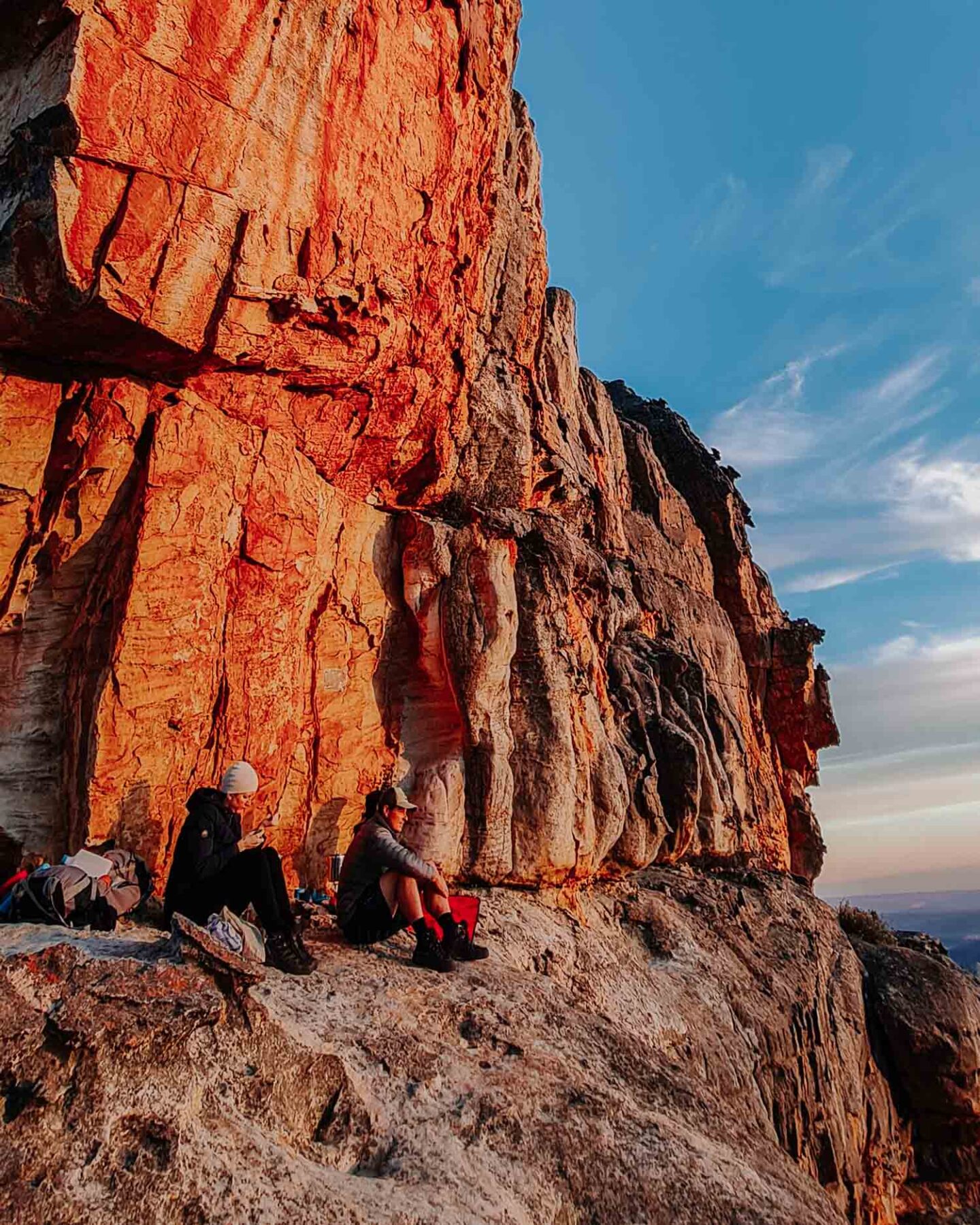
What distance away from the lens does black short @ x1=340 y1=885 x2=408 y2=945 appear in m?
8.30

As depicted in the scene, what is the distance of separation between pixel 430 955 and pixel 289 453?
7.12 meters

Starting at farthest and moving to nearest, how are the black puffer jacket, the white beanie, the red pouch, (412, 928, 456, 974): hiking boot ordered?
the red pouch → the white beanie → (412, 928, 456, 974): hiking boot → the black puffer jacket

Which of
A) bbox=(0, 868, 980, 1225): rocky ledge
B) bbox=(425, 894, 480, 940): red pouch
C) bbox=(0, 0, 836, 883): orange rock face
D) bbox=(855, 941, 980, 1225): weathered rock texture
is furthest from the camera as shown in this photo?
bbox=(855, 941, 980, 1225): weathered rock texture

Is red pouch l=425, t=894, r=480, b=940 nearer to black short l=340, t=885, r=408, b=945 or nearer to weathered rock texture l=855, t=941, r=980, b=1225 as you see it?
black short l=340, t=885, r=408, b=945

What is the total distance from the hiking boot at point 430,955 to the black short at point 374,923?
0.24 meters

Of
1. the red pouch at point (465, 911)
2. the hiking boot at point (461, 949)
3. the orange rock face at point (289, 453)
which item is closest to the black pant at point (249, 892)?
the hiking boot at point (461, 949)

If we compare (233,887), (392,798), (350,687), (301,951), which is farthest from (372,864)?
(350,687)

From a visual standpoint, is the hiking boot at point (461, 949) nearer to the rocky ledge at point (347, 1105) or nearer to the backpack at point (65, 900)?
the rocky ledge at point (347, 1105)

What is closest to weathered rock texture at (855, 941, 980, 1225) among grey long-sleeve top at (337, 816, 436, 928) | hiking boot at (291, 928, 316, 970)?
grey long-sleeve top at (337, 816, 436, 928)

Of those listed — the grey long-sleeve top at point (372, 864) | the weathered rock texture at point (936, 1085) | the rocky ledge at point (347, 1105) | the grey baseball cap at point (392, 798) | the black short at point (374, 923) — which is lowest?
the weathered rock texture at point (936, 1085)

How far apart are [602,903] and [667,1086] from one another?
27.1 ft

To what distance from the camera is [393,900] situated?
8.37 m

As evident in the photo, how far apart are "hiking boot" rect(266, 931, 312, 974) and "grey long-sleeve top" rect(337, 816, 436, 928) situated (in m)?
1.41

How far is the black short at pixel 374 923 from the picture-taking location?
830cm
